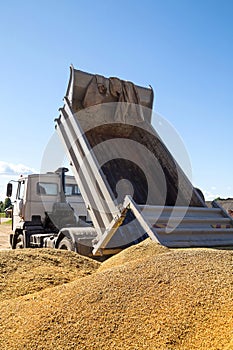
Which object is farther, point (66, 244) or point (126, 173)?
point (126, 173)

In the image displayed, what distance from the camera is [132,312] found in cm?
263

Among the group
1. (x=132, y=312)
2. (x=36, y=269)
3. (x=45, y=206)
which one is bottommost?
(x=132, y=312)

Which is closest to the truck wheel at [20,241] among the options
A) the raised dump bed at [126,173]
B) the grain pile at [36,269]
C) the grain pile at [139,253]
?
the raised dump bed at [126,173]

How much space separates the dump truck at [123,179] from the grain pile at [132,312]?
113 cm

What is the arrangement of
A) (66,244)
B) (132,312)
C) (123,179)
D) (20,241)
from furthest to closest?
(20,241), (123,179), (66,244), (132,312)

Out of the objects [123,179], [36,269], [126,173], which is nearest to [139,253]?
[36,269]

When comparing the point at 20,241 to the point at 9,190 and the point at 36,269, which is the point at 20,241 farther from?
the point at 36,269

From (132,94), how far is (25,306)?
15.0ft

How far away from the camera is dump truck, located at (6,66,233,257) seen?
4.54 metres

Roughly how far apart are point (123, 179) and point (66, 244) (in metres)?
1.41

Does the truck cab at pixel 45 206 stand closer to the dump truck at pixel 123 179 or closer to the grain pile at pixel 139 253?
the dump truck at pixel 123 179

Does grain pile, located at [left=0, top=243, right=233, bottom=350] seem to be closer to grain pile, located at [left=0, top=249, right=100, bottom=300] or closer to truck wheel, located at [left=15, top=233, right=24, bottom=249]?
grain pile, located at [left=0, top=249, right=100, bottom=300]

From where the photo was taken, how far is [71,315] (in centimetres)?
264

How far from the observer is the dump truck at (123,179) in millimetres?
4539
